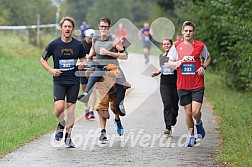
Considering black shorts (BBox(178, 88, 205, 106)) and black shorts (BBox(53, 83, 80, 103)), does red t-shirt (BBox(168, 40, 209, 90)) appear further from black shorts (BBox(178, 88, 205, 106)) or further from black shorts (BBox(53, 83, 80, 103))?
black shorts (BBox(53, 83, 80, 103))

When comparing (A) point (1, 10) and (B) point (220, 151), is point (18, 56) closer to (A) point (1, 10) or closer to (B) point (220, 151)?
(A) point (1, 10)

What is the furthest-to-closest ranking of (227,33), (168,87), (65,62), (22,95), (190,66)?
(227,33) < (22,95) < (168,87) < (190,66) < (65,62)

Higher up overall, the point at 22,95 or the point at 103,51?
the point at 103,51

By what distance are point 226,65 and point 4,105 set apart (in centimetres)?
927

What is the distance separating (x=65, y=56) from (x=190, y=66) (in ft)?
6.74

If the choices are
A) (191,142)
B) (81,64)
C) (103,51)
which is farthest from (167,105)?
(81,64)

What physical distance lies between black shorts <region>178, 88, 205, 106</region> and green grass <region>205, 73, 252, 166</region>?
2.89ft

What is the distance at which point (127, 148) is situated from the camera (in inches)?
446

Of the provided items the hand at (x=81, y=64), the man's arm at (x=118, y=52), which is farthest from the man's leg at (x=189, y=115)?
the hand at (x=81, y=64)

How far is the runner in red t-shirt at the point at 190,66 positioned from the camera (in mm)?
11484

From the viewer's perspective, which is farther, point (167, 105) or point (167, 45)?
point (167, 105)

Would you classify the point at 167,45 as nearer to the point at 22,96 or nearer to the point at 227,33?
the point at 22,96

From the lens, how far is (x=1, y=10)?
1305 inches

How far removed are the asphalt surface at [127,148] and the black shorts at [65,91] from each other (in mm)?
785
